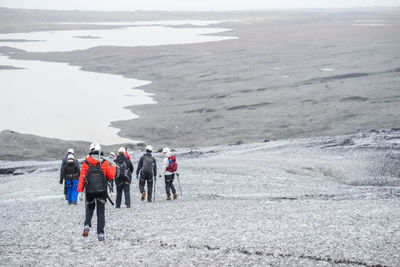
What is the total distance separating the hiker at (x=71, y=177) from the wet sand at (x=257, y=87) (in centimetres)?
1889

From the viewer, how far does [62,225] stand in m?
14.1

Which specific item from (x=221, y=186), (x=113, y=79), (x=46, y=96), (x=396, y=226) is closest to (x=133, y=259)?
(x=396, y=226)

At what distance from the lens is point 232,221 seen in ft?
45.0

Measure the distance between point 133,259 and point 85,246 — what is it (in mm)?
1526

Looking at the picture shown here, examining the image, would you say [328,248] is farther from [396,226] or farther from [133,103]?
[133,103]

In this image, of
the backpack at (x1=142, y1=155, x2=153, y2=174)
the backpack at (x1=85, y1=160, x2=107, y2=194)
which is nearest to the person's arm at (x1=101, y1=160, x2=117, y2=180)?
the backpack at (x1=85, y1=160, x2=107, y2=194)

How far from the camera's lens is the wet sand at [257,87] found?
3894cm

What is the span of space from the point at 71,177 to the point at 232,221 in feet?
21.7

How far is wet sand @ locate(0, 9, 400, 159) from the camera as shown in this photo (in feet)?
128

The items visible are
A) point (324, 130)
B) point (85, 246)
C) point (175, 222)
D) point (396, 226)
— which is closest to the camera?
point (85, 246)

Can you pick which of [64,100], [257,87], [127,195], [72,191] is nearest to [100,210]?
[127,195]

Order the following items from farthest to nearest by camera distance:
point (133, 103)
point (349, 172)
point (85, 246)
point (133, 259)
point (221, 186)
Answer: point (133, 103)
point (349, 172)
point (221, 186)
point (85, 246)
point (133, 259)

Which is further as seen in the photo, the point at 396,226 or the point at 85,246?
the point at 396,226

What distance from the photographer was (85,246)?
471 inches
